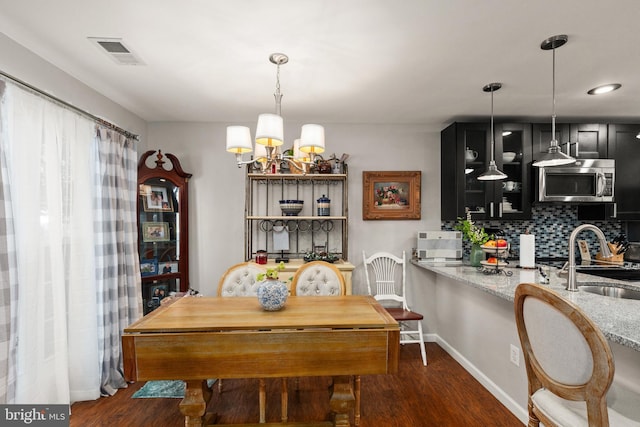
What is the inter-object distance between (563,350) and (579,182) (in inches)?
114

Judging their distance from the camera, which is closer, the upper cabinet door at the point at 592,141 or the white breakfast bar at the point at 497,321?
the white breakfast bar at the point at 497,321

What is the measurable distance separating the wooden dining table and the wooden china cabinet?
1.64 m

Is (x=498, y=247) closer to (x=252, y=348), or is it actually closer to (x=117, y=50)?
(x=252, y=348)

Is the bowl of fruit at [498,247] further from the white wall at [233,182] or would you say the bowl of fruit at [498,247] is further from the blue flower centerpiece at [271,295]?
the blue flower centerpiece at [271,295]

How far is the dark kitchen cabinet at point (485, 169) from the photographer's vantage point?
329cm

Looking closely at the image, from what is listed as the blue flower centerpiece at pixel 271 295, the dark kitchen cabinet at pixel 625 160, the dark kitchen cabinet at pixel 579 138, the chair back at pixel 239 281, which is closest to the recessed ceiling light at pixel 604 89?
the dark kitchen cabinet at pixel 579 138

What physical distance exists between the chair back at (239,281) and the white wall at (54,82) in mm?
1741

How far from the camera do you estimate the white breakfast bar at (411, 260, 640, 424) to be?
1389 mm

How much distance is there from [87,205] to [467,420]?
10.4ft

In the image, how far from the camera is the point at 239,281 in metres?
2.55

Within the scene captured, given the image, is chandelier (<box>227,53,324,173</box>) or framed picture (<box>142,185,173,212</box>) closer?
chandelier (<box>227,53,324,173</box>)

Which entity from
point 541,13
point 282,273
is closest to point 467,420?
point 282,273

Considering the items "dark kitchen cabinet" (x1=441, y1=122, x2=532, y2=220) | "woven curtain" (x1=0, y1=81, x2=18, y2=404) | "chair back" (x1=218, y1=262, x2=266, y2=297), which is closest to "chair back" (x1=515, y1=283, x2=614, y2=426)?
"chair back" (x1=218, y1=262, x2=266, y2=297)

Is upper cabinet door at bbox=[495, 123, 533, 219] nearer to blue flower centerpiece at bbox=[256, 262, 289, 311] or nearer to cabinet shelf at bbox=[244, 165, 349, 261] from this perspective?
Answer: cabinet shelf at bbox=[244, 165, 349, 261]
